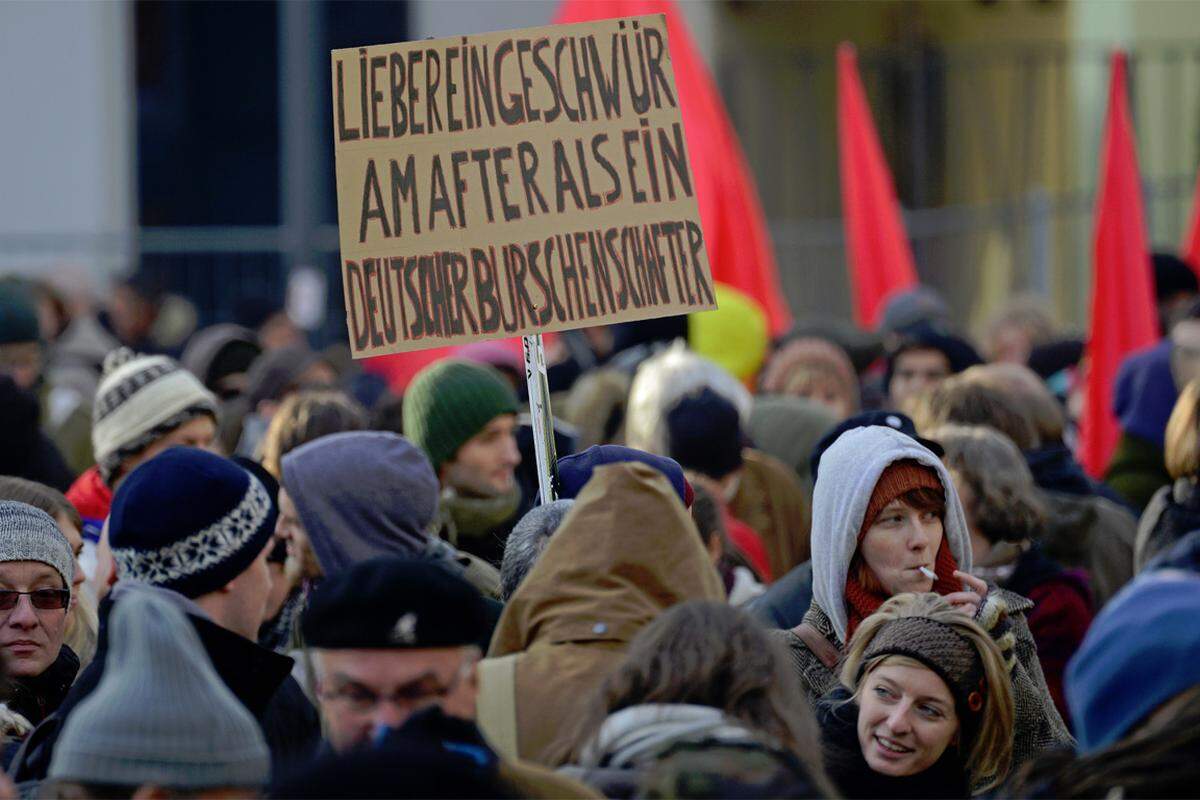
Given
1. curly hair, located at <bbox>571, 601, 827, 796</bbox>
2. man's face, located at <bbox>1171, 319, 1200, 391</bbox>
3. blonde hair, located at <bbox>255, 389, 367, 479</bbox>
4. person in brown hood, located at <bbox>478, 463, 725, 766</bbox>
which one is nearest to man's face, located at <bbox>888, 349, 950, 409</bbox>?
man's face, located at <bbox>1171, 319, 1200, 391</bbox>

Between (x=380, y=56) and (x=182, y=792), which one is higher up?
(x=380, y=56)

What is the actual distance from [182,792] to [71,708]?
0.85 m

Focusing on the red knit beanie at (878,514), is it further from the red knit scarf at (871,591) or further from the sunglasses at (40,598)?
the sunglasses at (40,598)

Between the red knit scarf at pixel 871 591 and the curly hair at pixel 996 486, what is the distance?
67cm

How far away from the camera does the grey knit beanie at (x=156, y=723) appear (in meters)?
2.66

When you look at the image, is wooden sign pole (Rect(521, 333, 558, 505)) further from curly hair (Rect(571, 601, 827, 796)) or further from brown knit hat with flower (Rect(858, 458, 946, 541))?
curly hair (Rect(571, 601, 827, 796))

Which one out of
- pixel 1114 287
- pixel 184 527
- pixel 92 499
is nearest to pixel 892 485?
pixel 184 527

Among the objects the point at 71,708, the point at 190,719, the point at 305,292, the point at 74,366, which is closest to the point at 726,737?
the point at 190,719

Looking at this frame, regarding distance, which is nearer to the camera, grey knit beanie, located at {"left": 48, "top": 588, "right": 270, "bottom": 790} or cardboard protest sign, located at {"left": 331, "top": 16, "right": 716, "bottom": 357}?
grey knit beanie, located at {"left": 48, "top": 588, "right": 270, "bottom": 790}

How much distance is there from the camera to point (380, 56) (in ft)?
14.4

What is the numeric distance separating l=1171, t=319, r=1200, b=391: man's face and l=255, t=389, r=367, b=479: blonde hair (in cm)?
272

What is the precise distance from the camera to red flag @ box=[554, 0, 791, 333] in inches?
402

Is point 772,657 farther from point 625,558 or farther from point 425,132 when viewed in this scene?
point 425,132

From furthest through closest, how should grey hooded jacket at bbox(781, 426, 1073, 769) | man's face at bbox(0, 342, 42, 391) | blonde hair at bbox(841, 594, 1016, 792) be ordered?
man's face at bbox(0, 342, 42, 391), grey hooded jacket at bbox(781, 426, 1073, 769), blonde hair at bbox(841, 594, 1016, 792)
